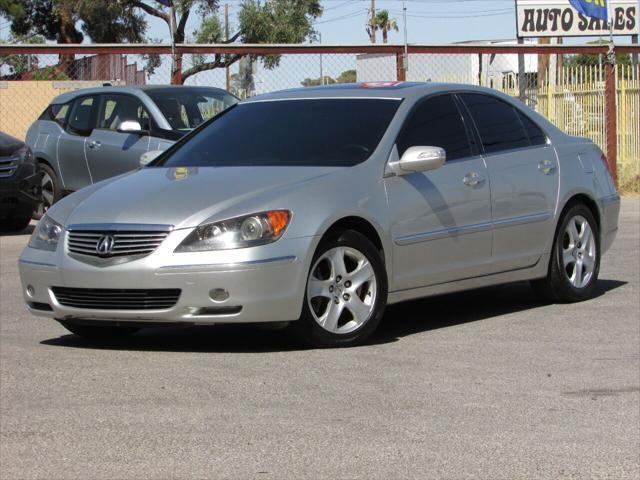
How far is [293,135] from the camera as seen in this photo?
8.45 m

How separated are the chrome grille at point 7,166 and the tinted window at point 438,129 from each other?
7500 mm

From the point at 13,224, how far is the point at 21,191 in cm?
80

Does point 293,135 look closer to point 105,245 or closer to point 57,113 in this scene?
point 105,245

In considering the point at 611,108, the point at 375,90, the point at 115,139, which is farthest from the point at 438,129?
the point at 611,108

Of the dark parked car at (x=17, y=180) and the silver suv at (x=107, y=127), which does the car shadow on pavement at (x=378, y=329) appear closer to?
the silver suv at (x=107, y=127)

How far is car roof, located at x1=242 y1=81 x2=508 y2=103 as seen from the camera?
869 centimetres

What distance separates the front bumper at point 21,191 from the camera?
1498 cm

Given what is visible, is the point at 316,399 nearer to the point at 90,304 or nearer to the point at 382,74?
the point at 90,304

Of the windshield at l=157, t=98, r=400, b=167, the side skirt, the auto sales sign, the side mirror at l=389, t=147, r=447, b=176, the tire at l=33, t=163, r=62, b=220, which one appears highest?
the auto sales sign

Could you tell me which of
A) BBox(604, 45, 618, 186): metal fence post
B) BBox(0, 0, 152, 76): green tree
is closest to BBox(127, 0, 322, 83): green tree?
BBox(0, 0, 152, 76): green tree

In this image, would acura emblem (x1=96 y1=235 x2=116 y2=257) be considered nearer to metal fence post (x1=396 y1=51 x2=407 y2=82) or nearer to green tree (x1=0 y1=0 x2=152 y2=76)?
metal fence post (x1=396 y1=51 x2=407 y2=82)

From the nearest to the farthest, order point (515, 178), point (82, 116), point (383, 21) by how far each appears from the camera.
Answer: point (515, 178)
point (82, 116)
point (383, 21)

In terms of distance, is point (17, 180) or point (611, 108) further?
point (611, 108)

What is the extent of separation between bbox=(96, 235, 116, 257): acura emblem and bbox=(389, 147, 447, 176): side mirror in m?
1.76
